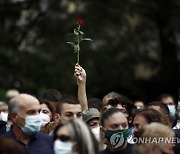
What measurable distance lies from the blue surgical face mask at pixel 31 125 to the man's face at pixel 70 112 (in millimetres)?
915

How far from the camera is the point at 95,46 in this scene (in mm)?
28062

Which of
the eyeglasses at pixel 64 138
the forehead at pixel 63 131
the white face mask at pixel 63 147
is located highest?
the forehead at pixel 63 131

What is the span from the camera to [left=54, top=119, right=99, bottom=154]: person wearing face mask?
7.28 meters

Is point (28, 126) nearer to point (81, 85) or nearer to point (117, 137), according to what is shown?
point (117, 137)

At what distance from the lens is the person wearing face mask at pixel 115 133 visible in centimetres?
935

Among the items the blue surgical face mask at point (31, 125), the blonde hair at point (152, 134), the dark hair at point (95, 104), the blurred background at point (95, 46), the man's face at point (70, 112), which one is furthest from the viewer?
the blurred background at point (95, 46)

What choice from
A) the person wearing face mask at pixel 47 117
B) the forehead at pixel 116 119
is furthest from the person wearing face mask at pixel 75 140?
the person wearing face mask at pixel 47 117

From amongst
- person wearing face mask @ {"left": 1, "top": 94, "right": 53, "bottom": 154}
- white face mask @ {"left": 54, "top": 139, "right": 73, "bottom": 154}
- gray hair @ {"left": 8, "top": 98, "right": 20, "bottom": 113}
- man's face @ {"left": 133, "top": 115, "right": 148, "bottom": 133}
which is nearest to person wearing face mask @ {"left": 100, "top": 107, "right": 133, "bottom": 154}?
man's face @ {"left": 133, "top": 115, "right": 148, "bottom": 133}

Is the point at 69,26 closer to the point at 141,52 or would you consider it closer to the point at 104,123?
the point at 141,52

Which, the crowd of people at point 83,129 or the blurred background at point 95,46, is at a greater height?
the blurred background at point 95,46

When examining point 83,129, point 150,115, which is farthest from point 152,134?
point 150,115

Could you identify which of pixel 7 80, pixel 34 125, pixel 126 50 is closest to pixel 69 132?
pixel 34 125

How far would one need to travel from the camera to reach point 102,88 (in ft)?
100

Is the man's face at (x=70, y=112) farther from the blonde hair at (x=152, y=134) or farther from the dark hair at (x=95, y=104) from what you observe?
the blonde hair at (x=152, y=134)
